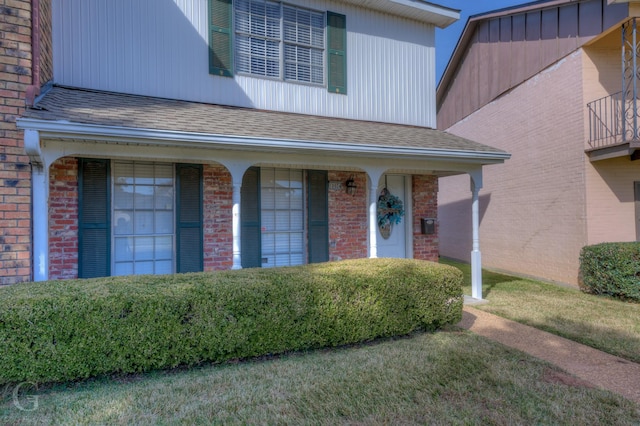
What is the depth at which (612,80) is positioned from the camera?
8320mm

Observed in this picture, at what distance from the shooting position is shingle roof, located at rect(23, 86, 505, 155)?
469 centimetres

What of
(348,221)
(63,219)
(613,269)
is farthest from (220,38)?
(613,269)

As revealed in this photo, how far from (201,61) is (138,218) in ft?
9.27

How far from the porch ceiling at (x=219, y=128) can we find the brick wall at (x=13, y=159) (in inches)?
13.6

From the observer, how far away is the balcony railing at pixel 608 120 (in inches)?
313

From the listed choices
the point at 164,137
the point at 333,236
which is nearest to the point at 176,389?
the point at 164,137

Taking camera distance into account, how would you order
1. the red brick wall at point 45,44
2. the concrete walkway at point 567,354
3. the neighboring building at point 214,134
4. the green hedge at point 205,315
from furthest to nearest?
the red brick wall at point 45,44
the neighboring building at point 214,134
the concrete walkway at point 567,354
the green hedge at point 205,315

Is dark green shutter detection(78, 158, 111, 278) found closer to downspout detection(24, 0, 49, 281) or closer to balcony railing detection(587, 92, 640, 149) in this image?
downspout detection(24, 0, 49, 281)

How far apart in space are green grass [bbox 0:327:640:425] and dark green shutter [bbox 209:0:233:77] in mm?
4885

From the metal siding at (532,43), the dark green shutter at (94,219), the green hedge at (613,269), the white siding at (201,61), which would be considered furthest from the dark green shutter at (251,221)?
the metal siding at (532,43)

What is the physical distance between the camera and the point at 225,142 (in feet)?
16.6

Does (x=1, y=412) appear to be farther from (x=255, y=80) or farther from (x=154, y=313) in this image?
(x=255, y=80)

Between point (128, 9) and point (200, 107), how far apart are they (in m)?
1.87

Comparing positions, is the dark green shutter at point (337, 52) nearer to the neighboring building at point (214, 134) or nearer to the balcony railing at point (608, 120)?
the neighboring building at point (214, 134)
